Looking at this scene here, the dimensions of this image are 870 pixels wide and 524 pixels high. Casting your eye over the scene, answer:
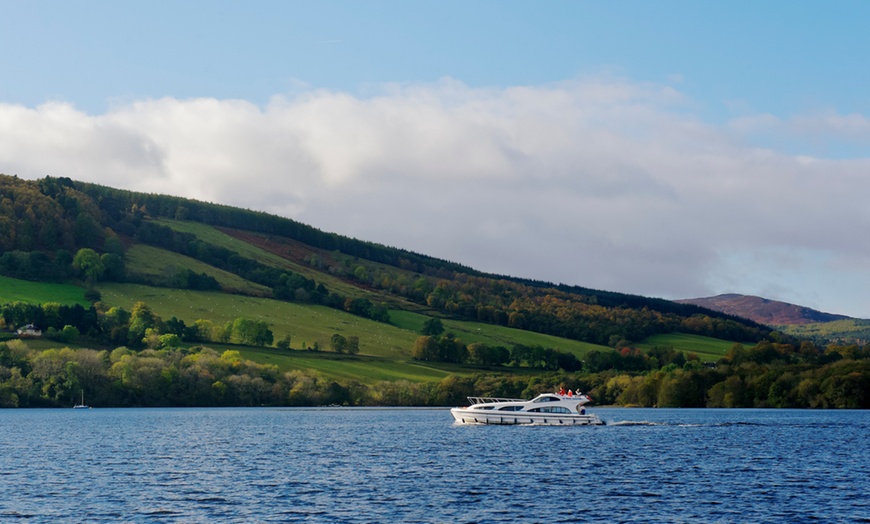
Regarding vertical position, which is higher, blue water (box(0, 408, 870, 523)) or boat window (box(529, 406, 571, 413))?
boat window (box(529, 406, 571, 413))

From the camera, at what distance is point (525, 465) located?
8656 centimetres

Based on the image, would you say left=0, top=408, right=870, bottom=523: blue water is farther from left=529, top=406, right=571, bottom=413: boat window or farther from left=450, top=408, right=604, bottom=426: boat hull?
left=529, top=406, right=571, bottom=413: boat window

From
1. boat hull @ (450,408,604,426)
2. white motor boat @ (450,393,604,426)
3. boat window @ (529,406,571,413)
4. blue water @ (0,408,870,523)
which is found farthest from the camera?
boat window @ (529,406,571,413)

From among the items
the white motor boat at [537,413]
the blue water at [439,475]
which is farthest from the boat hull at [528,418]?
the blue water at [439,475]

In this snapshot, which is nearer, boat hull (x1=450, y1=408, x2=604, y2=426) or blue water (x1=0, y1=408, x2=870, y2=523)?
blue water (x1=0, y1=408, x2=870, y2=523)

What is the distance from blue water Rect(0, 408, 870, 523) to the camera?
59.6 m

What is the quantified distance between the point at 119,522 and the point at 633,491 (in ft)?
113

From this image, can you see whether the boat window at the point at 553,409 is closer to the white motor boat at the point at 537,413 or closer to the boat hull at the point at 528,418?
the white motor boat at the point at 537,413

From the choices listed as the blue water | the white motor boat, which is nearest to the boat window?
the white motor boat

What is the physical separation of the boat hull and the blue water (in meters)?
11.1

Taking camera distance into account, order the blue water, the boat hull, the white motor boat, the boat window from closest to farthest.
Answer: the blue water, the boat hull, the white motor boat, the boat window

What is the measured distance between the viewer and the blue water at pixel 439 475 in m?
59.6

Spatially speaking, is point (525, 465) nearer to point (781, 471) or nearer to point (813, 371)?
point (781, 471)

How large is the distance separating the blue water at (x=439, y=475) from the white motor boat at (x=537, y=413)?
11266 mm
